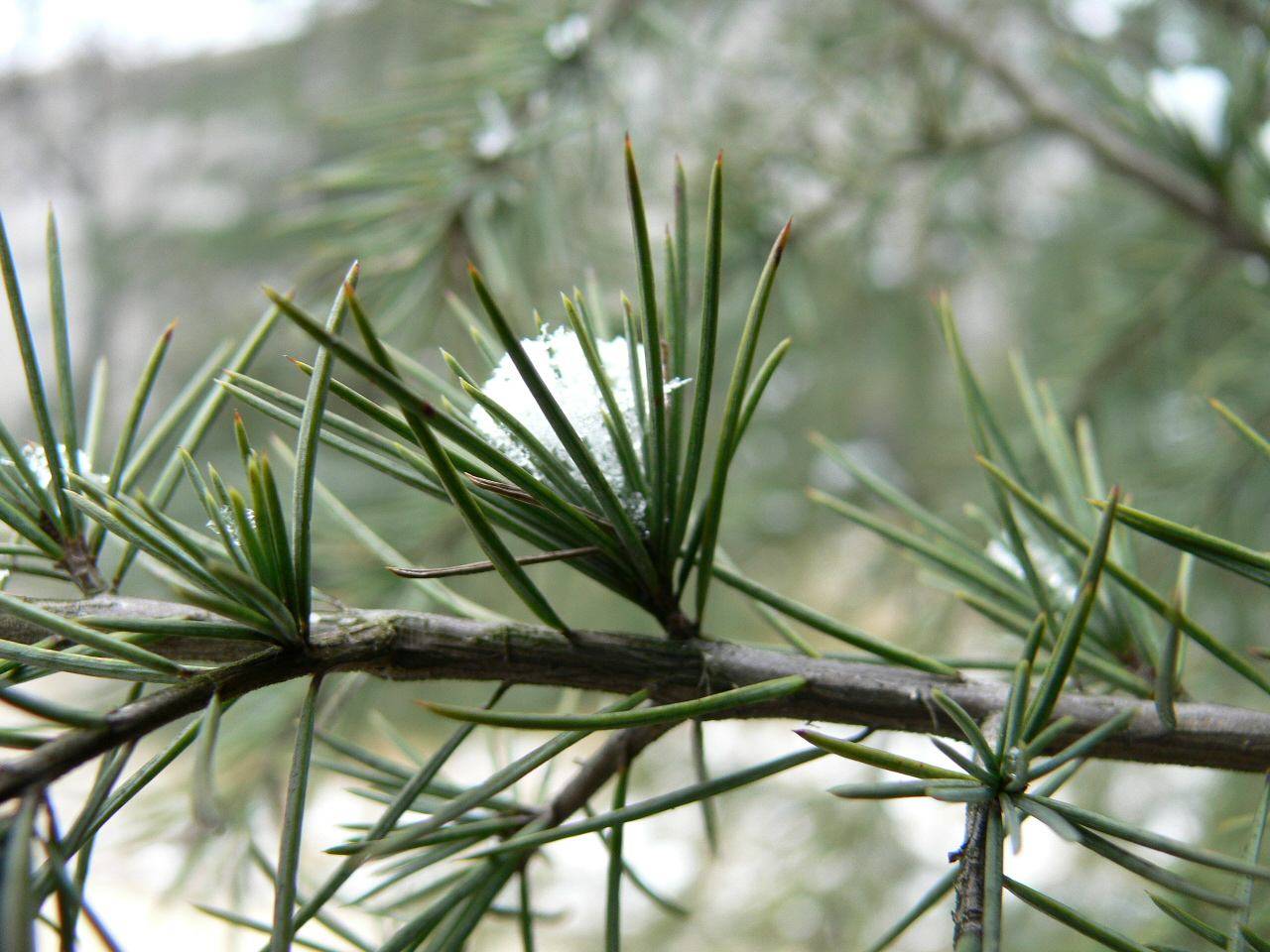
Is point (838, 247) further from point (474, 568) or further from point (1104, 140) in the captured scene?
point (474, 568)

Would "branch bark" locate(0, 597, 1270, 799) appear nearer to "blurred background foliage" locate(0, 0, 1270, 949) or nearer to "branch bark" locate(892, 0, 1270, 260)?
"blurred background foliage" locate(0, 0, 1270, 949)

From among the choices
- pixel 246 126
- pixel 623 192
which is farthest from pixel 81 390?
pixel 623 192

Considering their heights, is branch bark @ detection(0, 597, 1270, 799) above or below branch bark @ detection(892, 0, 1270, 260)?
below

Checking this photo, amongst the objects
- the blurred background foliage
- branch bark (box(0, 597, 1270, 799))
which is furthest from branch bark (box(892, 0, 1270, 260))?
branch bark (box(0, 597, 1270, 799))

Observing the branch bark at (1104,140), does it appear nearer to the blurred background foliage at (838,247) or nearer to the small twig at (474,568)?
the blurred background foliage at (838,247)

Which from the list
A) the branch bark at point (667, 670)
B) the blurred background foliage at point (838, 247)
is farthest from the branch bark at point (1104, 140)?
the branch bark at point (667, 670)

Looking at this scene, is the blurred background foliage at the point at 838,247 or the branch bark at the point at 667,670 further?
the blurred background foliage at the point at 838,247

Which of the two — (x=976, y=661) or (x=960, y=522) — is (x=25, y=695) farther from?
(x=960, y=522)
